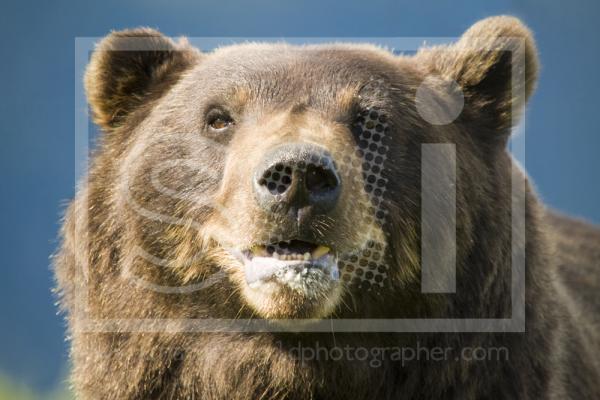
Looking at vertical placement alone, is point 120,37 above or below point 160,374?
above

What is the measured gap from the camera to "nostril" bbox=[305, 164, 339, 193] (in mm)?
4406

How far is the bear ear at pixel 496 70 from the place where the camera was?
18.8ft

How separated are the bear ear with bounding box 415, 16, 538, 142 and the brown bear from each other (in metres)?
0.01

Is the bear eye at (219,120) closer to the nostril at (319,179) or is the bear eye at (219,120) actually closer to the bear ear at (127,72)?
the bear ear at (127,72)

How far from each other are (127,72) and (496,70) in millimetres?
2396

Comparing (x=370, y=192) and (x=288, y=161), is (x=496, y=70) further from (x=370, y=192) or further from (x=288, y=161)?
(x=288, y=161)

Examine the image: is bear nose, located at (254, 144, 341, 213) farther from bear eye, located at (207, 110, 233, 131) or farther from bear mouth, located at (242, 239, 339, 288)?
bear eye, located at (207, 110, 233, 131)

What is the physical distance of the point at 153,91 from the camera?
232 inches

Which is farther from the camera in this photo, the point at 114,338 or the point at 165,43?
the point at 165,43

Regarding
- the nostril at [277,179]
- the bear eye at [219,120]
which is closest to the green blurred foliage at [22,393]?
the bear eye at [219,120]

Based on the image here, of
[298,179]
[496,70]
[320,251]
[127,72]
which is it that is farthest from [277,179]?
[496,70]

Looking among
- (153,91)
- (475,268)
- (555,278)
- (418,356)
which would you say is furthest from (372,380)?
(153,91)

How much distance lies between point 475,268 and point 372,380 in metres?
0.90

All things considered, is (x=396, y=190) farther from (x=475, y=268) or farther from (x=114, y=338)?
(x=114, y=338)
